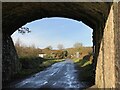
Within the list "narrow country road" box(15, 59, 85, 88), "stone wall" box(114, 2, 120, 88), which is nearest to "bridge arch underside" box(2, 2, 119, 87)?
"stone wall" box(114, 2, 120, 88)

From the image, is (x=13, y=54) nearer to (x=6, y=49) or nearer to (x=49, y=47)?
(x=6, y=49)

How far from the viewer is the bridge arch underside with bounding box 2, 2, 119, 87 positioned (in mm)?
13178

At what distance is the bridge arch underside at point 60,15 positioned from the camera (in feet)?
43.2

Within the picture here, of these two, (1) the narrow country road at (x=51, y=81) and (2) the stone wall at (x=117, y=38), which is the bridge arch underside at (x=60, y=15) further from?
(1) the narrow country road at (x=51, y=81)

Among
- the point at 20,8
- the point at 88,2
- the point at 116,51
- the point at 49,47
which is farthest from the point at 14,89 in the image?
the point at 49,47

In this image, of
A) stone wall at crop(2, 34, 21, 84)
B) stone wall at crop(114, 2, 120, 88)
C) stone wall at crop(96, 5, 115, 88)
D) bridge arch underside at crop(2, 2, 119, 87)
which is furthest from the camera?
stone wall at crop(2, 34, 21, 84)

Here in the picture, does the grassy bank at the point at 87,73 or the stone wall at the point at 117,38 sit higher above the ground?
the stone wall at the point at 117,38

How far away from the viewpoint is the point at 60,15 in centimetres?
1900

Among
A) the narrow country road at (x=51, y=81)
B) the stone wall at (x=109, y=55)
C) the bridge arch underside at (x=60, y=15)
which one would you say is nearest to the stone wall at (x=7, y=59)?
the bridge arch underside at (x=60, y=15)

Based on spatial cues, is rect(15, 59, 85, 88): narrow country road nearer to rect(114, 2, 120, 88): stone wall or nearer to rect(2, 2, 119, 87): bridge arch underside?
rect(2, 2, 119, 87): bridge arch underside

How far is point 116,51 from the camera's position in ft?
32.0

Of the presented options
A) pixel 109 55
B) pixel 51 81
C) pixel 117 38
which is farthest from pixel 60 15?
pixel 117 38

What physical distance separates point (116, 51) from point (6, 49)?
12.9m

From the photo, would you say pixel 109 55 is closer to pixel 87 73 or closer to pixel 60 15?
pixel 60 15
